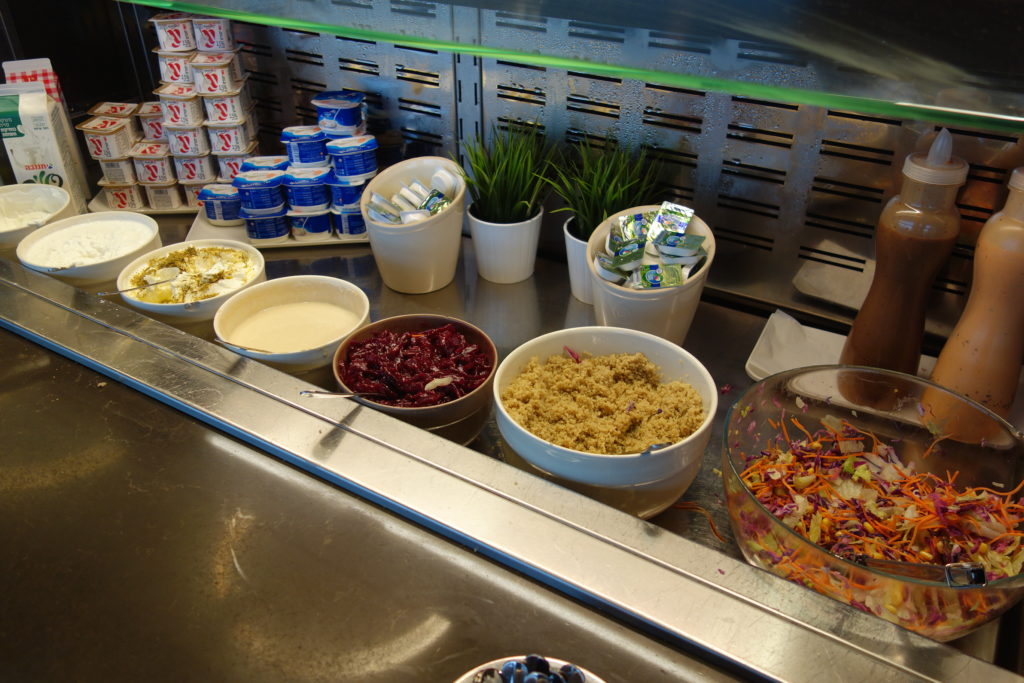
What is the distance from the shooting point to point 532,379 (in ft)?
3.57

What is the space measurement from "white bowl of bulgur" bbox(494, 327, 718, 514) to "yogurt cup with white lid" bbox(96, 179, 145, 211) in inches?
46.8

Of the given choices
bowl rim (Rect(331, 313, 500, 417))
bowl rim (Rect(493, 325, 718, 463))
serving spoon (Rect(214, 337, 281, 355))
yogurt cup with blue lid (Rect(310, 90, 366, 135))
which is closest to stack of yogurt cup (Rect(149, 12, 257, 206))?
yogurt cup with blue lid (Rect(310, 90, 366, 135))

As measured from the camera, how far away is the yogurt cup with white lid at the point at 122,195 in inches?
69.4

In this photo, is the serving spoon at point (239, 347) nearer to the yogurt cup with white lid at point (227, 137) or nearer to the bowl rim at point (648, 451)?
the bowl rim at point (648, 451)

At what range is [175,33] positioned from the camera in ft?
5.34

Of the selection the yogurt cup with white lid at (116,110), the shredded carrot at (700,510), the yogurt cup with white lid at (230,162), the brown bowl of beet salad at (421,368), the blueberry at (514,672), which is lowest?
the shredded carrot at (700,510)

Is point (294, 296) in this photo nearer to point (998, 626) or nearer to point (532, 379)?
point (532, 379)

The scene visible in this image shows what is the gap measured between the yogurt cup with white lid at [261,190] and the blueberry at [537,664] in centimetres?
120

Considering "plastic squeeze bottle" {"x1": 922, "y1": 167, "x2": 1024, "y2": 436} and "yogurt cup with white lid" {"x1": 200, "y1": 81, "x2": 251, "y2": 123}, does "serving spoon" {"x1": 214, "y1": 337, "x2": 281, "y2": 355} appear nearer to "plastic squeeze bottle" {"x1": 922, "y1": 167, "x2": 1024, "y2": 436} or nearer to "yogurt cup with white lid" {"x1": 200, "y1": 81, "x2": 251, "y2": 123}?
"yogurt cup with white lid" {"x1": 200, "y1": 81, "x2": 251, "y2": 123}

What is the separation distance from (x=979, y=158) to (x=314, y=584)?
108 cm

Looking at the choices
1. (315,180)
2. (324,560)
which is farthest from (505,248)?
(324,560)

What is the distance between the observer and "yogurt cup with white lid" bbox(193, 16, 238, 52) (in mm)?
1621

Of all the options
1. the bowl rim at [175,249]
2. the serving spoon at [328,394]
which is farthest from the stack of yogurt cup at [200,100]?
the serving spoon at [328,394]

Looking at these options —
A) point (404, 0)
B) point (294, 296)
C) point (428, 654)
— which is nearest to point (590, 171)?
point (404, 0)
